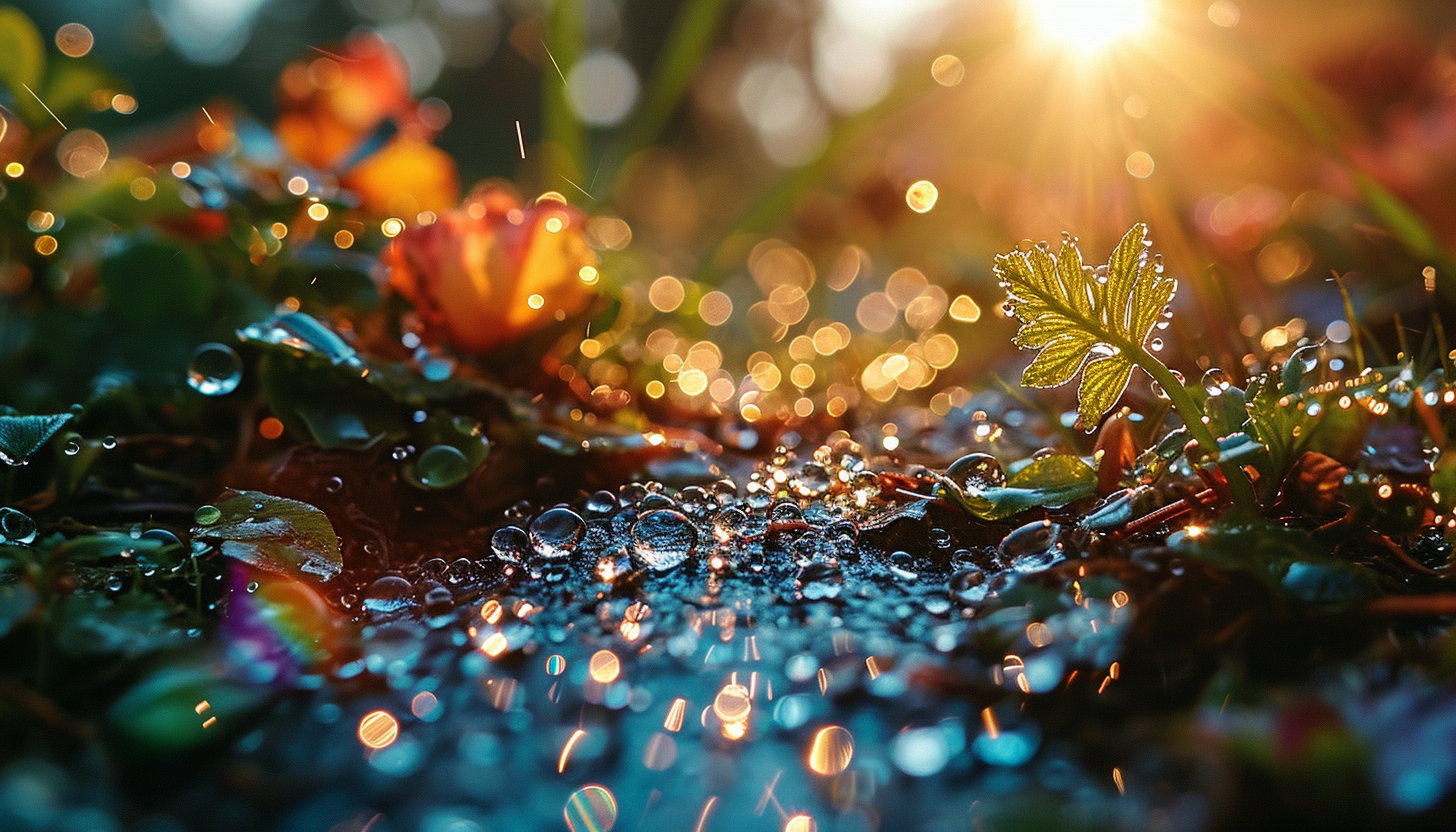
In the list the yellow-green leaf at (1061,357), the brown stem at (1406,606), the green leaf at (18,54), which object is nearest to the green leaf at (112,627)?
the yellow-green leaf at (1061,357)

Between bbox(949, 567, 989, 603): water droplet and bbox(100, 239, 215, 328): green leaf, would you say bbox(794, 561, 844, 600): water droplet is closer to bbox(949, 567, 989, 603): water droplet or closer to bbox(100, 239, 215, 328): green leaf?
bbox(949, 567, 989, 603): water droplet

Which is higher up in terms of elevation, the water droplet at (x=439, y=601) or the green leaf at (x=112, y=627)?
the water droplet at (x=439, y=601)

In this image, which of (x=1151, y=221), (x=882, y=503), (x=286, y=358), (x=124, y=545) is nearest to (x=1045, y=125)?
(x=1151, y=221)

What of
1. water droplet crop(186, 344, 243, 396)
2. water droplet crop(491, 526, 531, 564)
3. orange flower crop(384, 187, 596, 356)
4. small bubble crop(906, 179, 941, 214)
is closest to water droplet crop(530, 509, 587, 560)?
water droplet crop(491, 526, 531, 564)

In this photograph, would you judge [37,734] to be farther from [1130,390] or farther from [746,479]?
[1130,390]

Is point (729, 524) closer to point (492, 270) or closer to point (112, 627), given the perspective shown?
point (492, 270)

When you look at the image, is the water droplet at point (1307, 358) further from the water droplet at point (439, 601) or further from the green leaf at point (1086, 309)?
the water droplet at point (439, 601)
